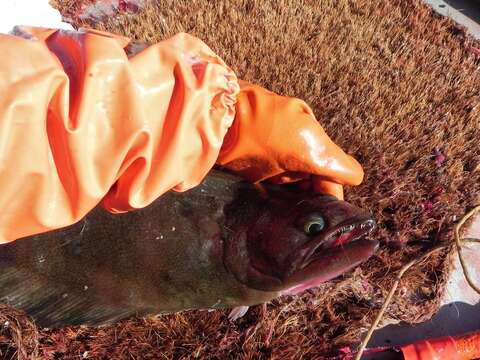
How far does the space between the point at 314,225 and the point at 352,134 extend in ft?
4.43

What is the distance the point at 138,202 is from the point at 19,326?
1.12 meters

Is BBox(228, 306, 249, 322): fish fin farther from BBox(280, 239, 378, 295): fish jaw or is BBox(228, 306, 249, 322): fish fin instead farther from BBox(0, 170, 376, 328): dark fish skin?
BBox(280, 239, 378, 295): fish jaw

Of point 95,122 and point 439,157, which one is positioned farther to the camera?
point 439,157

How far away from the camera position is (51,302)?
2.32 m

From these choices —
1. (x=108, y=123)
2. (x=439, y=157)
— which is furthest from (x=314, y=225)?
(x=439, y=157)

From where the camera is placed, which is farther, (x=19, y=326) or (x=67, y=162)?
(x=19, y=326)

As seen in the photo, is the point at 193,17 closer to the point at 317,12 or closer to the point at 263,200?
the point at 317,12

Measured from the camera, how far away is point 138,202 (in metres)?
1.79

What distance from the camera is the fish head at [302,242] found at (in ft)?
6.28

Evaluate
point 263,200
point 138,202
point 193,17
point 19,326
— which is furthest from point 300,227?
point 193,17

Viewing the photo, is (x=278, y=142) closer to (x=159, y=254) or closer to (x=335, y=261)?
(x=335, y=261)

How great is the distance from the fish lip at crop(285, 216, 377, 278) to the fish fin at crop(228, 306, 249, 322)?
0.66 meters

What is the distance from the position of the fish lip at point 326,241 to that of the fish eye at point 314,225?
3 centimetres

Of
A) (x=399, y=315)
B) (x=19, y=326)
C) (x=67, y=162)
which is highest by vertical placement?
(x=67, y=162)
